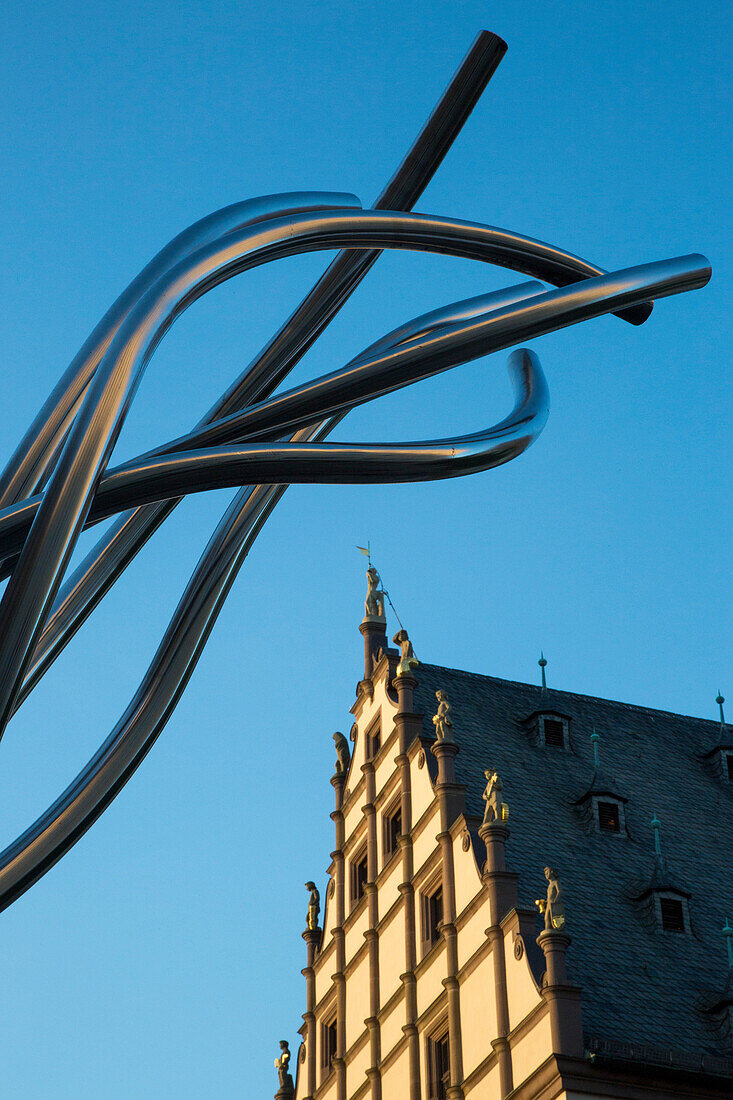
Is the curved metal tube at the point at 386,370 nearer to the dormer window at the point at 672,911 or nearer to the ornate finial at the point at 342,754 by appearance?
the dormer window at the point at 672,911

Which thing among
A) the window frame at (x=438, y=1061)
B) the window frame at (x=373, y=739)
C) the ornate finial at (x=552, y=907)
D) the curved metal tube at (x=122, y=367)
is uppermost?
the window frame at (x=373, y=739)

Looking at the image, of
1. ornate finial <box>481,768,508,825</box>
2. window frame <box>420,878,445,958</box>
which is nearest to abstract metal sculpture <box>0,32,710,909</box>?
ornate finial <box>481,768,508,825</box>

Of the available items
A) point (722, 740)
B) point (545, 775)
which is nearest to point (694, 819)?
point (545, 775)

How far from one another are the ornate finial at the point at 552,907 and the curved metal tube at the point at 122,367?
1543cm

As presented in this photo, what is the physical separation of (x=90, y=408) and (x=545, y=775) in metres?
25.4

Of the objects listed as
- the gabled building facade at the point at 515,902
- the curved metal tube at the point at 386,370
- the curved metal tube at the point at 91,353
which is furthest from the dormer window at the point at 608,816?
the curved metal tube at the point at 91,353

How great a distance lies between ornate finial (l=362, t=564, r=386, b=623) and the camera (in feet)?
123

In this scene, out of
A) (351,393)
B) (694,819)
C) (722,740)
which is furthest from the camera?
(722,740)

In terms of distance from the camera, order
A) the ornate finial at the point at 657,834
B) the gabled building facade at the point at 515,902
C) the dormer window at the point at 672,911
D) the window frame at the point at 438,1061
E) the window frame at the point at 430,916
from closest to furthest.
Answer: the gabled building facade at the point at 515,902 → the window frame at the point at 438,1061 → the dormer window at the point at 672,911 → the window frame at the point at 430,916 → the ornate finial at the point at 657,834

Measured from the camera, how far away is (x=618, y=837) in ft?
102

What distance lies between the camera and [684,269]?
1146 cm

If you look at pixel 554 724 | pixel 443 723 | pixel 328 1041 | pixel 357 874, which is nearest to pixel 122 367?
pixel 443 723

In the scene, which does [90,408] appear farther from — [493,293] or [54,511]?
[493,293]

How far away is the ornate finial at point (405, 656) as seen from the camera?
110 ft
